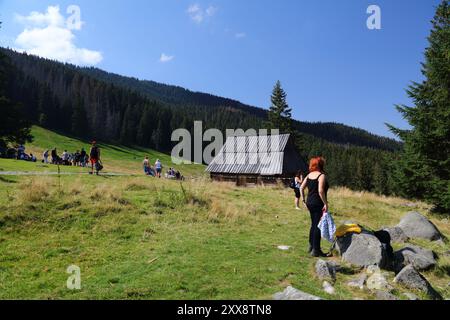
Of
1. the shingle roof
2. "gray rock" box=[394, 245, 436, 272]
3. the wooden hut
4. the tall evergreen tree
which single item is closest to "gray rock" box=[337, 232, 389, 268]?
"gray rock" box=[394, 245, 436, 272]

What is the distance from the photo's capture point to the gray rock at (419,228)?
11.9m

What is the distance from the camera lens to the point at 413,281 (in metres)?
6.48

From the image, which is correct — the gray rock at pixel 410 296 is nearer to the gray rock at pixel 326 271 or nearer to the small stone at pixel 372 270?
the small stone at pixel 372 270

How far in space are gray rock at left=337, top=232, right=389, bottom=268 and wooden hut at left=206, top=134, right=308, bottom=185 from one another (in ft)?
83.2

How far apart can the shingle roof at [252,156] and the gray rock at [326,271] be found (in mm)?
27519

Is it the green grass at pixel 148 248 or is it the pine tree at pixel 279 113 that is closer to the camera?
the green grass at pixel 148 248

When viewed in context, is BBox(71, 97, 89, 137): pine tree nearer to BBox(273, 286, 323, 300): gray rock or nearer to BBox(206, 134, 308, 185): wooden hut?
BBox(206, 134, 308, 185): wooden hut

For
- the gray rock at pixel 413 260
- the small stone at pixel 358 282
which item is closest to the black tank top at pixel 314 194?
the small stone at pixel 358 282

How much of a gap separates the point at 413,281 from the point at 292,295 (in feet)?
9.17

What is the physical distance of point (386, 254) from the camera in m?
7.97

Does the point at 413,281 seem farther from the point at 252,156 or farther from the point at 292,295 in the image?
the point at 252,156

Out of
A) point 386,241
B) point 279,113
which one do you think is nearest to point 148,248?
point 386,241

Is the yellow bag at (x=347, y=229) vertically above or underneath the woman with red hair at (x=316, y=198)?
underneath

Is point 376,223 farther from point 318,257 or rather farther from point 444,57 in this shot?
point 444,57
